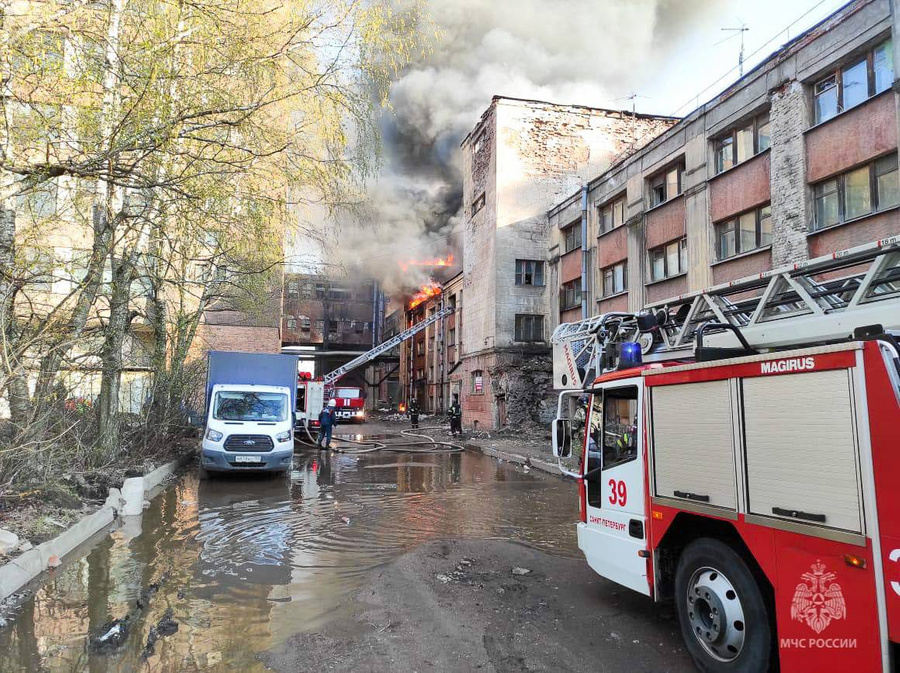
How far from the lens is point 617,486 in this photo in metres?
4.86

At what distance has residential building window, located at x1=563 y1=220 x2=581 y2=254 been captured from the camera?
2414 cm

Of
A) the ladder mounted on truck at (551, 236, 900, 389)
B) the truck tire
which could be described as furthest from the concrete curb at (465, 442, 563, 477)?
the truck tire

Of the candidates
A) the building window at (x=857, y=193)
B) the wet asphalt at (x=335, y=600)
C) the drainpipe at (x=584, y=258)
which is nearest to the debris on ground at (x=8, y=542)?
the wet asphalt at (x=335, y=600)

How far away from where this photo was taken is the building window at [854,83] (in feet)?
36.7

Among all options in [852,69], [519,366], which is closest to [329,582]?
[852,69]

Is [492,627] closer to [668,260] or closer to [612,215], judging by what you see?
[668,260]

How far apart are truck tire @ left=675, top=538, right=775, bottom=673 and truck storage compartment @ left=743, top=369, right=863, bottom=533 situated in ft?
1.62

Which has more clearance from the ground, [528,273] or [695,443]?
[528,273]

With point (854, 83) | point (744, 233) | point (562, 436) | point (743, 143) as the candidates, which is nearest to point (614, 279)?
point (744, 233)

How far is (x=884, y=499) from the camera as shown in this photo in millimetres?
2748

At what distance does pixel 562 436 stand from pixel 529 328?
2178 cm

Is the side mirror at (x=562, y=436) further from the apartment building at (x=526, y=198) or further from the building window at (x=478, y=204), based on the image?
the building window at (x=478, y=204)

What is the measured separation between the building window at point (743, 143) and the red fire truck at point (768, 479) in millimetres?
11022

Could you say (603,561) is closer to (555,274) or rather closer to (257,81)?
(257,81)
